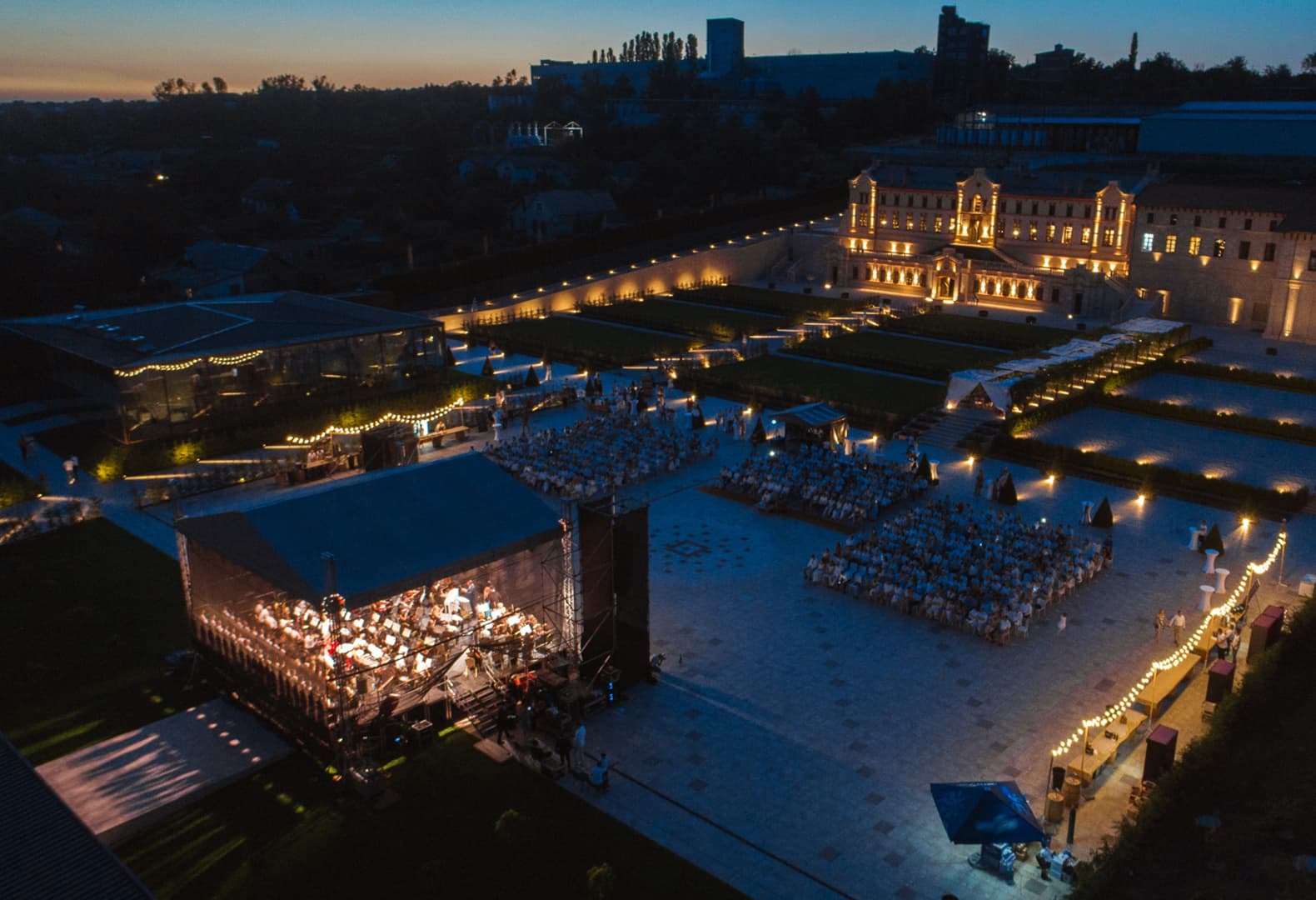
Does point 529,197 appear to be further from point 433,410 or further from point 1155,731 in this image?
point 1155,731

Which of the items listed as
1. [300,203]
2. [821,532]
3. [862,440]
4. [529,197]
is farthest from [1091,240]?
[300,203]

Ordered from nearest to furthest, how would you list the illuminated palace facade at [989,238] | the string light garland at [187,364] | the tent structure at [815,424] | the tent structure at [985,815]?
the tent structure at [985,815] → the string light garland at [187,364] → the tent structure at [815,424] → the illuminated palace facade at [989,238]

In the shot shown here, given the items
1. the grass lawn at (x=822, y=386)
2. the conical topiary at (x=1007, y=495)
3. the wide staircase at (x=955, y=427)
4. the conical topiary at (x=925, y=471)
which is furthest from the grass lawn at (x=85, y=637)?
the wide staircase at (x=955, y=427)

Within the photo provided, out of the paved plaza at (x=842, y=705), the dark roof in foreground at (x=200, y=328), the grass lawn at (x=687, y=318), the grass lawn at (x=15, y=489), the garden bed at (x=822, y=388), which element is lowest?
the paved plaza at (x=842, y=705)

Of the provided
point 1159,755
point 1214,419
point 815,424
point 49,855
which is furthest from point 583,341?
point 49,855

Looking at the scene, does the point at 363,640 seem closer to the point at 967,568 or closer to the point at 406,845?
the point at 406,845

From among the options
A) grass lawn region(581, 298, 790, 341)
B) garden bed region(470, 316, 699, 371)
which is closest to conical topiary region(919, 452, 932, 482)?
garden bed region(470, 316, 699, 371)

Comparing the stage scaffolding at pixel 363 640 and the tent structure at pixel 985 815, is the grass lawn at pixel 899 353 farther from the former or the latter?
the tent structure at pixel 985 815
